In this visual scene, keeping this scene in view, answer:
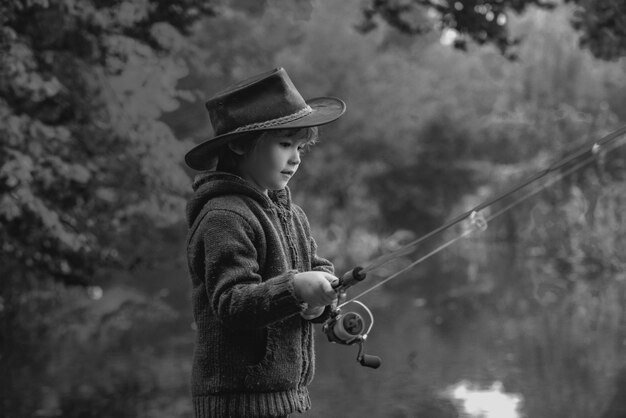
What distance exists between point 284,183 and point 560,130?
2517 centimetres

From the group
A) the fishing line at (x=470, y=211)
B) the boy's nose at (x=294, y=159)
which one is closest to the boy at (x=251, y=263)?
the boy's nose at (x=294, y=159)

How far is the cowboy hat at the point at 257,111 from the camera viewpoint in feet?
9.13

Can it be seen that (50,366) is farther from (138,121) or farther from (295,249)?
(295,249)

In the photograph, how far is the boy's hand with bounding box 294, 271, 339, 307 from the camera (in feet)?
8.21

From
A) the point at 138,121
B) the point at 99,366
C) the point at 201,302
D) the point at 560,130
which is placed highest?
the point at 560,130

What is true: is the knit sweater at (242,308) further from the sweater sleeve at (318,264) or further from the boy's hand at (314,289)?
the sweater sleeve at (318,264)

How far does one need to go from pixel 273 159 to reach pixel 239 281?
40cm

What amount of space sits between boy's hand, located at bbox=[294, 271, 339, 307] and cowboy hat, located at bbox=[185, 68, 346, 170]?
444 millimetres

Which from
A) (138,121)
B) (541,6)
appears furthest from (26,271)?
(541,6)

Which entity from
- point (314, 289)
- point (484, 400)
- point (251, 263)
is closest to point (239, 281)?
point (251, 263)

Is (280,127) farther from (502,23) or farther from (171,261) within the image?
(171,261)

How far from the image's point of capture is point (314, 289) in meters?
2.51

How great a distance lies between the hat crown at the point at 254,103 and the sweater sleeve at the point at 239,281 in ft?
0.92

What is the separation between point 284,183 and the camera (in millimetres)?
2889
